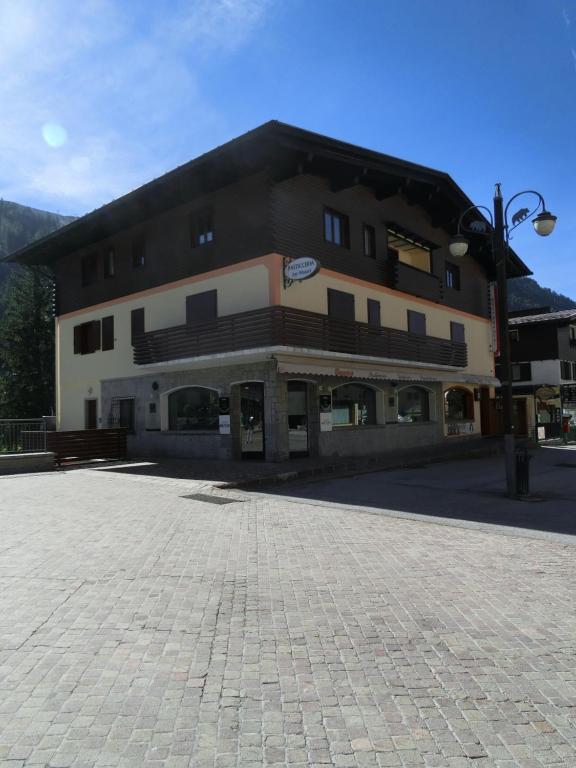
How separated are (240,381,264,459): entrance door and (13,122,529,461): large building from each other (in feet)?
0.15

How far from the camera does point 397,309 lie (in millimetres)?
21953

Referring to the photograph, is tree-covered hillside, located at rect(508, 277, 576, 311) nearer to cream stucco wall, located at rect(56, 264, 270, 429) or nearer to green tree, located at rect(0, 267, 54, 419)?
green tree, located at rect(0, 267, 54, 419)

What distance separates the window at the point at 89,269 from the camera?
2423cm

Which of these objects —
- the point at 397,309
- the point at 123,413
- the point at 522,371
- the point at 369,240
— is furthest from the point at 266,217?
the point at 522,371

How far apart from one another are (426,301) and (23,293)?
131 feet

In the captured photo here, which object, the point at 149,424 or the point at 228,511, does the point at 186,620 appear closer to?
the point at 228,511

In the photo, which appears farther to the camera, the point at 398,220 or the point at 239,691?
the point at 398,220

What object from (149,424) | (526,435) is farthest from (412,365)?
(526,435)

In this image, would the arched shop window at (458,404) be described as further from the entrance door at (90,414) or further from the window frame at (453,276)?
the entrance door at (90,414)

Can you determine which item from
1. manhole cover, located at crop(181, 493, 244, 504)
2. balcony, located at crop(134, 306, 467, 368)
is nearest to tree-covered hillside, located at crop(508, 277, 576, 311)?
balcony, located at crop(134, 306, 467, 368)

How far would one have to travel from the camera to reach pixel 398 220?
886 inches

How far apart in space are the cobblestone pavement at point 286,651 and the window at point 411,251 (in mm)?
18063

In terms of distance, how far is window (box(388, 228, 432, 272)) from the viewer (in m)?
23.3

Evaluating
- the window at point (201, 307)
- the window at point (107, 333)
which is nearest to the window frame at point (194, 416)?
the window at point (201, 307)
